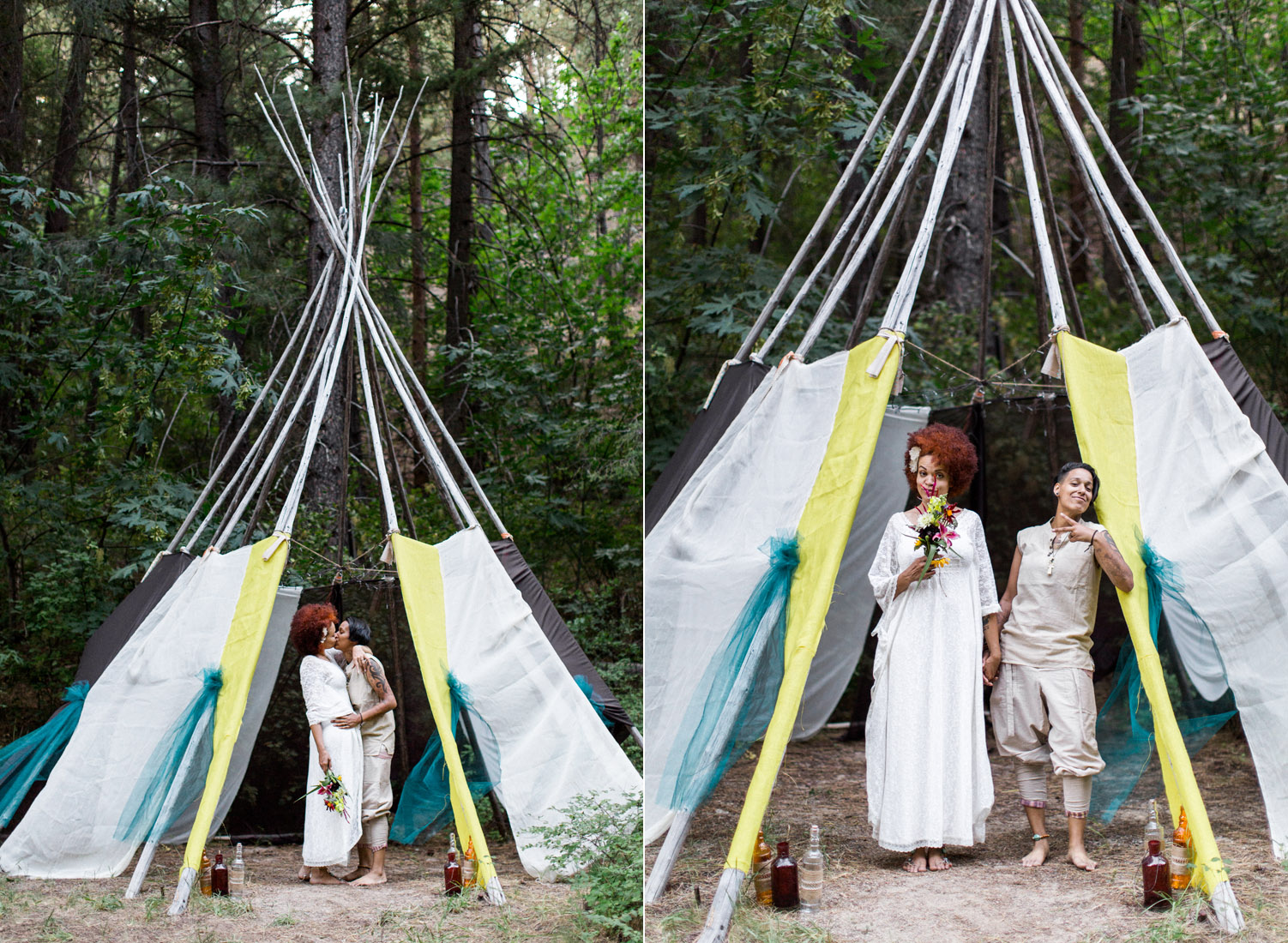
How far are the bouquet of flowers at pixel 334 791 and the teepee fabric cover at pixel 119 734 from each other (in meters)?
0.62

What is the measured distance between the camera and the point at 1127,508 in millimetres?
3320

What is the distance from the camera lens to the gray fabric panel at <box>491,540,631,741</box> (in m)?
4.68

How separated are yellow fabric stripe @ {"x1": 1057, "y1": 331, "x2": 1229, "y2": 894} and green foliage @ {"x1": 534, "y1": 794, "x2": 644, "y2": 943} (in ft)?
4.73

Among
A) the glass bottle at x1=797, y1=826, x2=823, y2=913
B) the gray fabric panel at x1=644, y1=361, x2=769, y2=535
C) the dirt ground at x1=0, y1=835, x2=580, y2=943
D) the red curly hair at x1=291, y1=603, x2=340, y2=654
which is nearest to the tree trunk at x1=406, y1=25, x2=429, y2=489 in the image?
the red curly hair at x1=291, y1=603, x2=340, y2=654

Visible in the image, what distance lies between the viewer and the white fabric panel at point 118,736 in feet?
14.7

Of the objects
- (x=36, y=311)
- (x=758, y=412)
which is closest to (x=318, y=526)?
(x=36, y=311)

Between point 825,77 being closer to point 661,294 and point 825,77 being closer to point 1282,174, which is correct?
point 661,294

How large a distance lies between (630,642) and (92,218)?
16.6ft

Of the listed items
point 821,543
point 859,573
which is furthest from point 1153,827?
point 859,573

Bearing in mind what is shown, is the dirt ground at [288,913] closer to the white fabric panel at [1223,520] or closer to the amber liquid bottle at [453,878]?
the amber liquid bottle at [453,878]

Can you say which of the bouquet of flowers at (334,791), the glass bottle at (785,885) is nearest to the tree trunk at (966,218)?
the bouquet of flowers at (334,791)

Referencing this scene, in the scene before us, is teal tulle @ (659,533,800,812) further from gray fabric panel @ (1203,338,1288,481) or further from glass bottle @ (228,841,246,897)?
glass bottle @ (228,841,246,897)

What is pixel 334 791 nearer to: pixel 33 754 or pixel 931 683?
pixel 33 754

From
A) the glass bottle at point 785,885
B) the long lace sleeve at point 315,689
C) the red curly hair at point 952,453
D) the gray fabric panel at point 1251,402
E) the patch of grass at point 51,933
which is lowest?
the patch of grass at point 51,933
